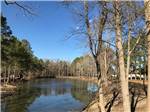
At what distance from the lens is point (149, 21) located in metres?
12.1

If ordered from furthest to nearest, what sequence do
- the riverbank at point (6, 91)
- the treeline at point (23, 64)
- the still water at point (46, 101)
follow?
the treeline at point (23, 64), the riverbank at point (6, 91), the still water at point (46, 101)

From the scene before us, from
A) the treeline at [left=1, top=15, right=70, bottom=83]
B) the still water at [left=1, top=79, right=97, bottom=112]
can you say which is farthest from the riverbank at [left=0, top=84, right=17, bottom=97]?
the treeline at [left=1, top=15, right=70, bottom=83]

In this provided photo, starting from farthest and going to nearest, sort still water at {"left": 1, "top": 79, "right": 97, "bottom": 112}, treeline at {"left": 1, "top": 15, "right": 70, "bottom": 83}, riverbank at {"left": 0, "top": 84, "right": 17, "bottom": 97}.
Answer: treeline at {"left": 1, "top": 15, "right": 70, "bottom": 83}
riverbank at {"left": 0, "top": 84, "right": 17, "bottom": 97}
still water at {"left": 1, "top": 79, "right": 97, "bottom": 112}

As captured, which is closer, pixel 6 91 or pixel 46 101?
pixel 46 101

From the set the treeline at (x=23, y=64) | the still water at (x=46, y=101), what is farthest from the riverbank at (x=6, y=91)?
the treeline at (x=23, y=64)

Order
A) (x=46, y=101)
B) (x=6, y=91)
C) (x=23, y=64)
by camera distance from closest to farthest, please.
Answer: (x=46, y=101) → (x=6, y=91) → (x=23, y=64)

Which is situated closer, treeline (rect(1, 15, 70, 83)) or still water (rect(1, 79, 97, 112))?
still water (rect(1, 79, 97, 112))

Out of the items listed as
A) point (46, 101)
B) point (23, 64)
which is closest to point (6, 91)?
A: point (46, 101)

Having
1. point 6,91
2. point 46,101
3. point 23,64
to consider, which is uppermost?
point 23,64

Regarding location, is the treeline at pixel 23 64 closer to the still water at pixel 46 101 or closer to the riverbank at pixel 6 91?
the riverbank at pixel 6 91

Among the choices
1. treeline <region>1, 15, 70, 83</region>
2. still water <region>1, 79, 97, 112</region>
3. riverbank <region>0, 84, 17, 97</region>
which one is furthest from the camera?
treeline <region>1, 15, 70, 83</region>

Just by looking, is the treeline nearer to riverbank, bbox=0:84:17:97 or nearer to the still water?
riverbank, bbox=0:84:17:97

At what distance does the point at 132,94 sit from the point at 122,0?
37.6ft

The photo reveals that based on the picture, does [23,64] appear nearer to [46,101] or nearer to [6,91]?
[6,91]
